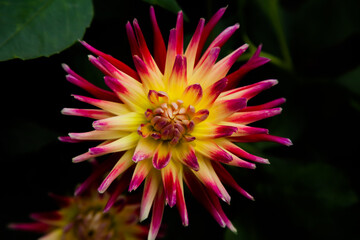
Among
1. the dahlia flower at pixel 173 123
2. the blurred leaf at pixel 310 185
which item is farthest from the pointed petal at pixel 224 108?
the blurred leaf at pixel 310 185

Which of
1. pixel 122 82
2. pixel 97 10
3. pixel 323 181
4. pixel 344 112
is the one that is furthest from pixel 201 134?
pixel 344 112

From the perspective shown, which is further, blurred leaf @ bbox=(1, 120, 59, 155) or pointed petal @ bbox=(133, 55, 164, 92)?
blurred leaf @ bbox=(1, 120, 59, 155)

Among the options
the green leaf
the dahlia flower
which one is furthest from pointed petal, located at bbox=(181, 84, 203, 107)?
A: the green leaf

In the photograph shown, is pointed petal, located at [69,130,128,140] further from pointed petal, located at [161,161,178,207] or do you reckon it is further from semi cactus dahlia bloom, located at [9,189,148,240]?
semi cactus dahlia bloom, located at [9,189,148,240]

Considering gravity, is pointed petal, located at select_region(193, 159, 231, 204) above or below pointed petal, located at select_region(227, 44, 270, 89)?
below

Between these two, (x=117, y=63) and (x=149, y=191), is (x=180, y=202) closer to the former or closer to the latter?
(x=149, y=191)

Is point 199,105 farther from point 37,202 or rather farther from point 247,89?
point 37,202
